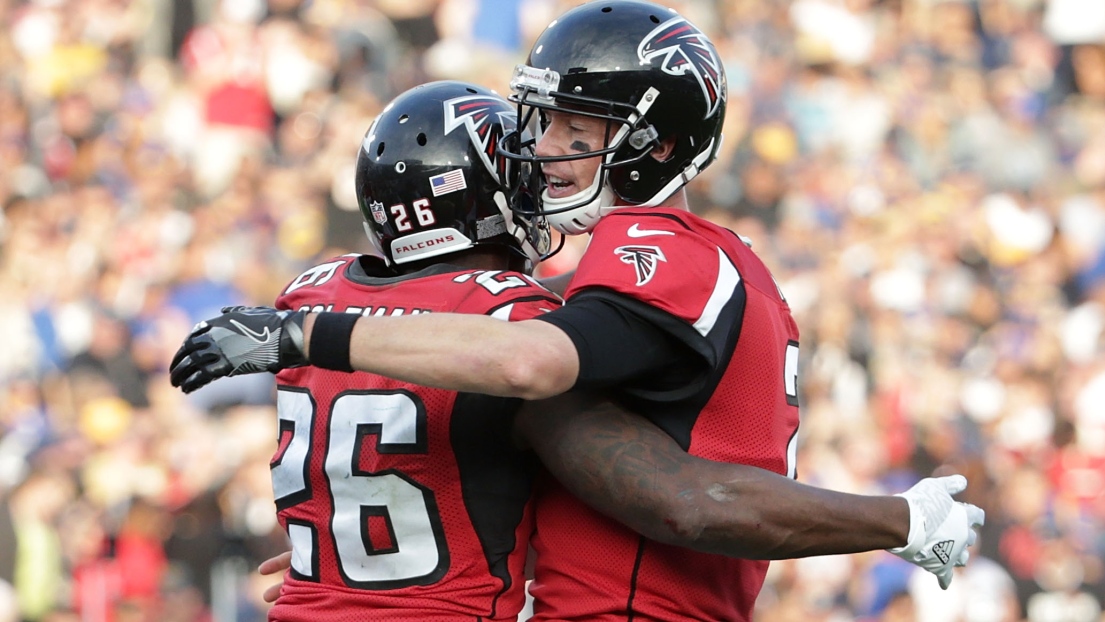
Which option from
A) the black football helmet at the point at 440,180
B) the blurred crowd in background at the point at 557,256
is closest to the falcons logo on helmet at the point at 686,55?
the black football helmet at the point at 440,180

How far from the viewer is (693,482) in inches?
122

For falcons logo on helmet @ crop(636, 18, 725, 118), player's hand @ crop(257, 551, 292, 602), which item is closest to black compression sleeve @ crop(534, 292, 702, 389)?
falcons logo on helmet @ crop(636, 18, 725, 118)

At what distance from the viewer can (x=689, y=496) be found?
10.1 ft

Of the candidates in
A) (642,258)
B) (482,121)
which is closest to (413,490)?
(642,258)

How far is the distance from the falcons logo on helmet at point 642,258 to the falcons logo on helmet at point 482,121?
0.61 m

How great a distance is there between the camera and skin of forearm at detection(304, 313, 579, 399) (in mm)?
2906

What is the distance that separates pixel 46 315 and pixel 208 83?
259cm

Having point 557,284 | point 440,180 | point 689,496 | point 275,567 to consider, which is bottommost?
point 275,567

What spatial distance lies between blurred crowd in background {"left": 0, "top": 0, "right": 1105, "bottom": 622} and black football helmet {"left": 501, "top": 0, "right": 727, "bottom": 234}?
5.78 metres

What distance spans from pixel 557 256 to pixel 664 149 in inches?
260

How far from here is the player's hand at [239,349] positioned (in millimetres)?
2988

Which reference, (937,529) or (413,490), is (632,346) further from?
(937,529)

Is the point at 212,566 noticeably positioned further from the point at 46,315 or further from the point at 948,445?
the point at 948,445

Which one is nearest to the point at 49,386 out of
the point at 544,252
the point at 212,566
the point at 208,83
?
the point at 212,566
